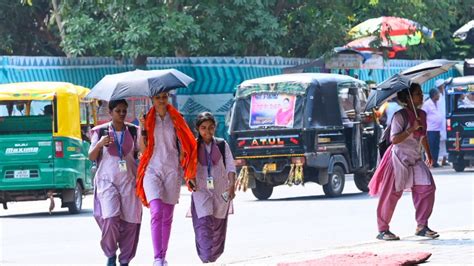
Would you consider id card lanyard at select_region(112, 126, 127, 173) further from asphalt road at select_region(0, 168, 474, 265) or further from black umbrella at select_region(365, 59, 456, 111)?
black umbrella at select_region(365, 59, 456, 111)

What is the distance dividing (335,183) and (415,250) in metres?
9.97

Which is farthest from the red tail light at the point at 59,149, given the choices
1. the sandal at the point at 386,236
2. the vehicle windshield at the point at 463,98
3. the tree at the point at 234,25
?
the vehicle windshield at the point at 463,98

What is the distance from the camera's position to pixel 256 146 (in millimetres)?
22547

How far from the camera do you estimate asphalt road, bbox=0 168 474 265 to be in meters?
14.3

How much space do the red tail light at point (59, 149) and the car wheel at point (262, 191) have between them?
382 centimetres

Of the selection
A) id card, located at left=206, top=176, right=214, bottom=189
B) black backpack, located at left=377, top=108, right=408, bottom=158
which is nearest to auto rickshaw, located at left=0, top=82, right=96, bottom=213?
black backpack, located at left=377, top=108, right=408, bottom=158

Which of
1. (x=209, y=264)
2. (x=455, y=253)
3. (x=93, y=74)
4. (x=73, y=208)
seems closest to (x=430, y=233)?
(x=455, y=253)

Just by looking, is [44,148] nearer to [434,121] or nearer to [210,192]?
[210,192]

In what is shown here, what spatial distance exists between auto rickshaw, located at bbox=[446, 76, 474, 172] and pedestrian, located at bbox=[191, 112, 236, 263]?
1742 centimetres

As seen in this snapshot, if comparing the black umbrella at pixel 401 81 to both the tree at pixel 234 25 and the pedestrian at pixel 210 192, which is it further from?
the tree at pixel 234 25

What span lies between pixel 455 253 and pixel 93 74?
56.9 feet

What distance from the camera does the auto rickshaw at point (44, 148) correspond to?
66.6 ft

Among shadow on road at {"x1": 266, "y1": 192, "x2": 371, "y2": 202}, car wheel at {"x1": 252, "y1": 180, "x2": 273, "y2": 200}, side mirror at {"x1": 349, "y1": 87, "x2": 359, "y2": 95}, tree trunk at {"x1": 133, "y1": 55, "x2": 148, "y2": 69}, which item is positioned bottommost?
shadow on road at {"x1": 266, "y1": 192, "x2": 371, "y2": 202}

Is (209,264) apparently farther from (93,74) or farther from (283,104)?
(93,74)
